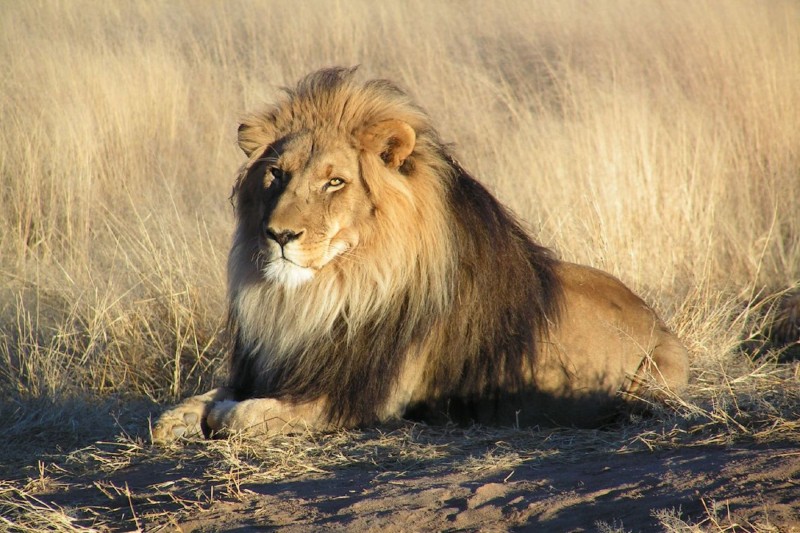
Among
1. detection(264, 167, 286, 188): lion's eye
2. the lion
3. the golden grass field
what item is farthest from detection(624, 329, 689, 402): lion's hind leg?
detection(264, 167, 286, 188): lion's eye

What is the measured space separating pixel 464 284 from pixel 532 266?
38 cm

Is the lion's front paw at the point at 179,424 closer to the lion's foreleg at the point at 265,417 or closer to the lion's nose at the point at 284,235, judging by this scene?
the lion's foreleg at the point at 265,417

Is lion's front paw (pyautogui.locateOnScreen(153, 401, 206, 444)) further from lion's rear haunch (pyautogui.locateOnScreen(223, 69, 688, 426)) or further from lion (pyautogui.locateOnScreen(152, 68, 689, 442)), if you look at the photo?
lion's rear haunch (pyautogui.locateOnScreen(223, 69, 688, 426))

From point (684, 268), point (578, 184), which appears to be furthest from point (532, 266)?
point (578, 184)

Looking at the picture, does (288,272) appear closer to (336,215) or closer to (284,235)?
(284,235)

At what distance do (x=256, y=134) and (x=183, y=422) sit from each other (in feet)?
4.01

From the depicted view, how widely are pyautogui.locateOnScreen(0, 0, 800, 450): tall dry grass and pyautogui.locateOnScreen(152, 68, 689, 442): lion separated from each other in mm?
893

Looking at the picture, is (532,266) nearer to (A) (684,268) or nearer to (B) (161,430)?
(B) (161,430)

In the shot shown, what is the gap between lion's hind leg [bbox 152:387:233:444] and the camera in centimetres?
405

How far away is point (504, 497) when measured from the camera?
3104 millimetres

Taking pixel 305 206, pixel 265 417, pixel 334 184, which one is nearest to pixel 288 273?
pixel 305 206

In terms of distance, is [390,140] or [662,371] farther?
[662,371]

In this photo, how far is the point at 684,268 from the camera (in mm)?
6840

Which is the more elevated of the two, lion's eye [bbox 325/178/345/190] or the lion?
lion's eye [bbox 325/178/345/190]
